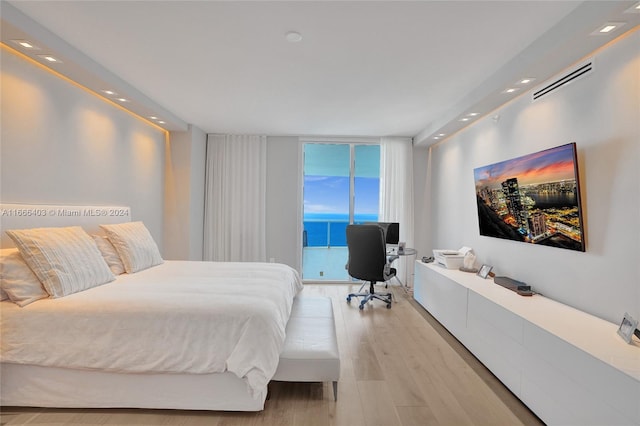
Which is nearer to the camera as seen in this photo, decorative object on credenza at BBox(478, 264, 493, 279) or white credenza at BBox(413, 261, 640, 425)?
white credenza at BBox(413, 261, 640, 425)

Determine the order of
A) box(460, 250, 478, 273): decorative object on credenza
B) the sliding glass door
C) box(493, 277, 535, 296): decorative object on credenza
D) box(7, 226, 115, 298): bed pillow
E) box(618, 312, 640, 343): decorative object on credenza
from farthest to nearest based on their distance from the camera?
the sliding glass door
box(460, 250, 478, 273): decorative object on credenza
box(493, 277, 535, 296): decorative object on credenza
box(7, 226, 115, 298): bed pillow
box(618, 312, 640, 343): decorative object on credenza

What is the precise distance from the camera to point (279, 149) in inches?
225

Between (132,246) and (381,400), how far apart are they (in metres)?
2.73

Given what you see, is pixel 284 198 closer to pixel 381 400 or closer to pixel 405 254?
pixel 405 254

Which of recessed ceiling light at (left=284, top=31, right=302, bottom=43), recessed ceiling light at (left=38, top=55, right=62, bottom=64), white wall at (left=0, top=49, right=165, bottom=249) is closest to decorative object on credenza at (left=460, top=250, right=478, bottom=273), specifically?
recessed ceiling light at (left=284, top=31, right=302, bottom=43)

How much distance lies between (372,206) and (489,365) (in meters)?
3.66

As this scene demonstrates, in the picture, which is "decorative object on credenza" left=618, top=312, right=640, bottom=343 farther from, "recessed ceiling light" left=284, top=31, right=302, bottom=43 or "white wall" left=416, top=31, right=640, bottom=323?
"recessed ceiling light" left=284, top=31, right=302, bottom=43

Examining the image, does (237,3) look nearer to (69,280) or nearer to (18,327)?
(69,280)

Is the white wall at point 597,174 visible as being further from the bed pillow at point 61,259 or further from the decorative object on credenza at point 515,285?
the bed pillow at point 61,259

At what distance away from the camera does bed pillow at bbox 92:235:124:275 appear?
120 inches

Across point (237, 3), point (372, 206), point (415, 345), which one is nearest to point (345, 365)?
point (415, 345)

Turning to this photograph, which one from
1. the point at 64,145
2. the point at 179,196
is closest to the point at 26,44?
the point at 64,145

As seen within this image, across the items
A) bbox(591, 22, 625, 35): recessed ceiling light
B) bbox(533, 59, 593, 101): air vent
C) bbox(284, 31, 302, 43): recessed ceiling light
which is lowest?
bbox(533, 59, 593, 101): air vent

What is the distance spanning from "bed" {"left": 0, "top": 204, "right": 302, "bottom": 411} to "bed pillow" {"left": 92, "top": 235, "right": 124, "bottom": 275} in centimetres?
88
